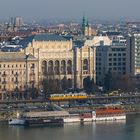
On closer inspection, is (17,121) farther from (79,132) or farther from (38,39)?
(38,39)

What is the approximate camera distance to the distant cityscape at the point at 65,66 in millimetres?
25719

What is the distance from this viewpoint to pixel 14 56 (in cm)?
2598

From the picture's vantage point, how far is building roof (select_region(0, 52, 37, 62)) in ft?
84.6

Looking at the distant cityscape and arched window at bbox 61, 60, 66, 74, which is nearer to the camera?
the distant cityscape

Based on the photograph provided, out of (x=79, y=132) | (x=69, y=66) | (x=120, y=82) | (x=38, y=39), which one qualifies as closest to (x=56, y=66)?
(x=69, y=66)

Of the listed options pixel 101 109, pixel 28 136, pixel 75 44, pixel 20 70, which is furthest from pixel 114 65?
pixel 28 136

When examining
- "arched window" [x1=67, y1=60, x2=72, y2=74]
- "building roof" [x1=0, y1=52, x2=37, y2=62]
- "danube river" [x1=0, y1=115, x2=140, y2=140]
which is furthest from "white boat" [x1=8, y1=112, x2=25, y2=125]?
"arched window" [x1=67, y1=60, x2=72, y2=74]

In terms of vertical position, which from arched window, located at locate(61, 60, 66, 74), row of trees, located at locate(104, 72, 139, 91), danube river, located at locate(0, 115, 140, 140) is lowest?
danube river, located at locate(0, 115, 140, 140)

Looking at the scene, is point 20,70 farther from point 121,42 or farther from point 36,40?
point 121,42

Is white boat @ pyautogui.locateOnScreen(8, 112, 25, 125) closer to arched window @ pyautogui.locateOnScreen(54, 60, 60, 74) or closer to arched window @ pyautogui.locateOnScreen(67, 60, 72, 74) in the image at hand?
Answer: arched window @ pyautogui.locateOnScreen(54, 60, 60, 74)

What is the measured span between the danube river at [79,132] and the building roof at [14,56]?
A: 18.5ft

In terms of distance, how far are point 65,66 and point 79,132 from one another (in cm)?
802

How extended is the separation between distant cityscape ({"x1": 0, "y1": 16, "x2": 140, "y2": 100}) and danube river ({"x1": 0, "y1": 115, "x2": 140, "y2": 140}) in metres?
4.65

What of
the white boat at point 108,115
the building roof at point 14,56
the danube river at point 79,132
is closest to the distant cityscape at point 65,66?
the building roof at point 14,56
